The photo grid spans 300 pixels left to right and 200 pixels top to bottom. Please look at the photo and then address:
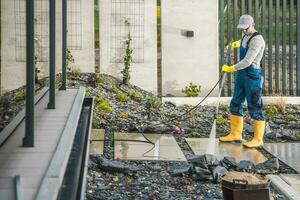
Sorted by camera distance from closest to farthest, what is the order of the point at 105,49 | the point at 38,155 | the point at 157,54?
the point at 38,155 < the point at 105,49 < the point at 157,54

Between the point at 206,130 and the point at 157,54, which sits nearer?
the point at 206,130

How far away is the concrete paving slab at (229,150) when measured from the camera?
283 inches

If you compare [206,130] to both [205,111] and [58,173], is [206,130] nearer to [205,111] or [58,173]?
[205,111]

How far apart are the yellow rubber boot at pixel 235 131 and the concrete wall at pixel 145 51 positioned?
13.0 feet

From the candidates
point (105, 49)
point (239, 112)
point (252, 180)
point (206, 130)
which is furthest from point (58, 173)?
point (105, 49)

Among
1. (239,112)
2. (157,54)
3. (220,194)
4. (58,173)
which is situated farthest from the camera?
(157,54)

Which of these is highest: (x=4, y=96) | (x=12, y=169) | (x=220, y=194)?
(x=4, y=96)

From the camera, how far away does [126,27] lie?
475 inches

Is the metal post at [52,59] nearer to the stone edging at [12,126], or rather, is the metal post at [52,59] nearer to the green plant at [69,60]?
the stone edging at [12,126]

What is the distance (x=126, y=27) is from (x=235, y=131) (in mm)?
4584

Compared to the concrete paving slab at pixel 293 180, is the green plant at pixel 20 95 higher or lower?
higher

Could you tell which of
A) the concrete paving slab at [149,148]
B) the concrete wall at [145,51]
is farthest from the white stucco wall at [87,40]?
the concrete paving slab at [149,148]

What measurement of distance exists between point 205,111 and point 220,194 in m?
5.33

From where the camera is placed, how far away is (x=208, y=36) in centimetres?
1234
